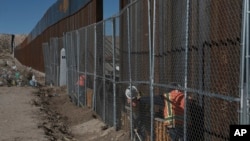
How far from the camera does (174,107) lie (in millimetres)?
7855

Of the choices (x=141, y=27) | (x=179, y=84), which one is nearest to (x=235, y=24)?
(x=179, y=84)

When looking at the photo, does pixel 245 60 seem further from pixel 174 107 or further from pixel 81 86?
pixel 81 86

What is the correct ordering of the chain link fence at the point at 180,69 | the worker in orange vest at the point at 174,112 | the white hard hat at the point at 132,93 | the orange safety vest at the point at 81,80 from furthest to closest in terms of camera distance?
1. the orange safety vest at the point at 81,80
2. the white hard hat at the point at 132,93
3. the worker in orange vest at the point at 174,112
4. the chain link fence at the point at 180,69

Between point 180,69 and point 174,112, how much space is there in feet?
2.04

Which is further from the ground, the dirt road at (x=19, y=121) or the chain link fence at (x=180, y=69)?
the chain link fence at (x=180, y=69)

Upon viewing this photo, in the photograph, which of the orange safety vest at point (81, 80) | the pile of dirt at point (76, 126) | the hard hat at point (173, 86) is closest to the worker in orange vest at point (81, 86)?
the orange safety vest at point (81, 80)

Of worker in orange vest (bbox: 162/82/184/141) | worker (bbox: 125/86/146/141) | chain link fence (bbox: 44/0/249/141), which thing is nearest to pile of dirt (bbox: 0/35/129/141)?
chain link fence (bbox: 44/0/249/141)

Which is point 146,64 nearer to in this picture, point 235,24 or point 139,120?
point 139,120

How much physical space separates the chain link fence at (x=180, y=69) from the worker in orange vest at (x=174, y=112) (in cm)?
1

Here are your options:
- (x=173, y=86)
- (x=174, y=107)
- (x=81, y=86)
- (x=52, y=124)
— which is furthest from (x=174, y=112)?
(x=81, y=86)

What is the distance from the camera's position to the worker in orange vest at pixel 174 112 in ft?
24.7

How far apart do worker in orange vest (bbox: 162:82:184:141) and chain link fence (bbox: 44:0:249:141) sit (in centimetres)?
1

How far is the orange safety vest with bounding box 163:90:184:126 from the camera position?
7691mm

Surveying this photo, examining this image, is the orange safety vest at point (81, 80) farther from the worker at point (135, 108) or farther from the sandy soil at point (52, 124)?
the worker at point (135, 108)
